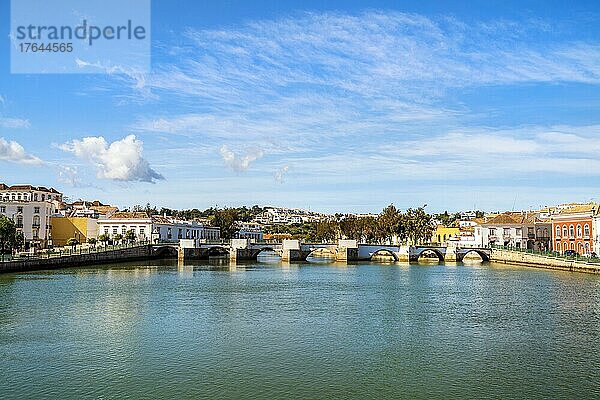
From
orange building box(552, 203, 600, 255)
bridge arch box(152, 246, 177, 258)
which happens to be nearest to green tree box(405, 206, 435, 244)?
orange building box(552, 203, 600, 255)

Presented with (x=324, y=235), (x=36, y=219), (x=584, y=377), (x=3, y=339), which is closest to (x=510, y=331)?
(x=584, y=377)

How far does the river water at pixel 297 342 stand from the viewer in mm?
18375

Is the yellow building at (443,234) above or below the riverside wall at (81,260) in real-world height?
above

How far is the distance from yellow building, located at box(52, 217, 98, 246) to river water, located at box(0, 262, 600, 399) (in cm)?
4778

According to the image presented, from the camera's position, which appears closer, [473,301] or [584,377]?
[584,377]

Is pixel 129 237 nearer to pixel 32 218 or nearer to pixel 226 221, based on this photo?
pixel 32 218

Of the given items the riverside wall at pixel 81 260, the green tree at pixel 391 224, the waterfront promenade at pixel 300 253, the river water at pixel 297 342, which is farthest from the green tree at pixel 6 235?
the green tree at pixel 391 224

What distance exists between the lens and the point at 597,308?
3372cm

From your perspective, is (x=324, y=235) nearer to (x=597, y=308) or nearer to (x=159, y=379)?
(x=597, y=308)

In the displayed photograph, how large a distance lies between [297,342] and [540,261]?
49.4 metres

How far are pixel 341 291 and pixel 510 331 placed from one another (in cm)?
1673

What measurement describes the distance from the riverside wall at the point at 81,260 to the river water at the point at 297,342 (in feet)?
31.6

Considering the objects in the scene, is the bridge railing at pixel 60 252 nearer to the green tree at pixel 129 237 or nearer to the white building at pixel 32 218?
the green tree at pixel 129 237

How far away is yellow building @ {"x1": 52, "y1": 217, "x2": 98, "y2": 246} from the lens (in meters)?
88.8
